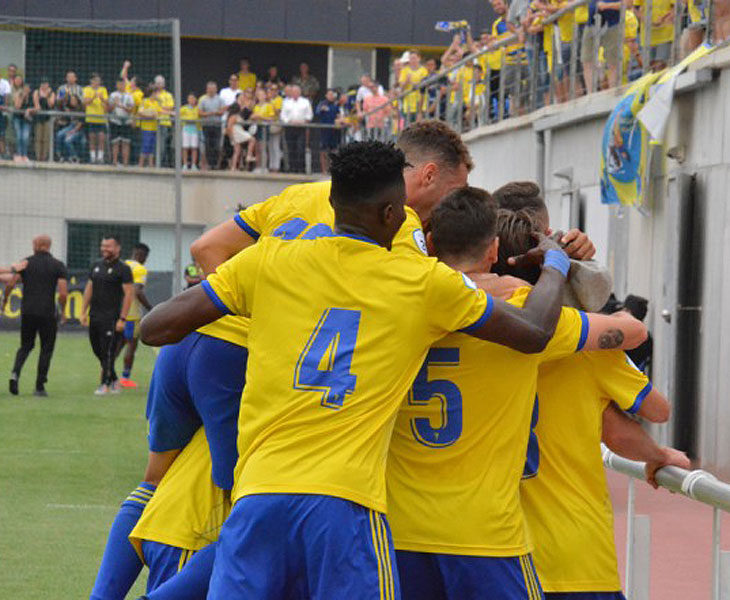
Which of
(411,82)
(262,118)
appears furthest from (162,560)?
(262,118)

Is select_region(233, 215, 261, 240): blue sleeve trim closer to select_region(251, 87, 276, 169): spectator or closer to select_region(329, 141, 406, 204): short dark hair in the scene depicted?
select_region(329, 141, 406, 204): short dark hair

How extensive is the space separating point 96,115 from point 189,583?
100 feet

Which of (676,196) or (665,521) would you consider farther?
(676,196)

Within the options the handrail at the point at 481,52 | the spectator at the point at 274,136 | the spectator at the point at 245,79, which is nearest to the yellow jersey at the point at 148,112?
the spectator at the point at 274,136

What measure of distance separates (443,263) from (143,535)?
6.15 ft

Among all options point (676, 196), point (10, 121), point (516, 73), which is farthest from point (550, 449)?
point (10, 121)

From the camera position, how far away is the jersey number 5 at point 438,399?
4.05 meters

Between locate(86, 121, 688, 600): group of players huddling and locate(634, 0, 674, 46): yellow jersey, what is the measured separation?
11.5 meters

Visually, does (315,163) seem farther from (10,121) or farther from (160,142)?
(10,121)

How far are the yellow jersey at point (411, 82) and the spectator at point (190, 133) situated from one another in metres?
6.84

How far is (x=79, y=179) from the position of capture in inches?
1433

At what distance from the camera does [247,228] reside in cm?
499

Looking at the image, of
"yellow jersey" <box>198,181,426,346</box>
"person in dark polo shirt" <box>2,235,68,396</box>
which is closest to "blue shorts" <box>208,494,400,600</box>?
"yellow jersey" <box>198,181,426,346</box>

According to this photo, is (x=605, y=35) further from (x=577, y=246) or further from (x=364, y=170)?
(x=364, y=170)
